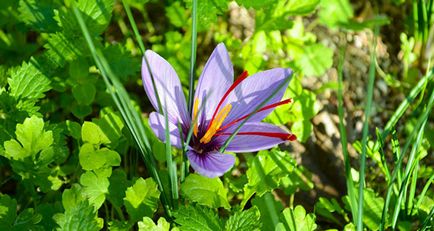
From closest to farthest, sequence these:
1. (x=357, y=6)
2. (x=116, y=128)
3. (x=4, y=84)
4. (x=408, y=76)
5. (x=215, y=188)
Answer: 1. (x=215, y=188)
2. (x=116, y=128)
3. (x=4, y=84)
4. (x=408, y=76)
5. (x=357, y=6)

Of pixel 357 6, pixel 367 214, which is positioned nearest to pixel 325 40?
pixel 357 6

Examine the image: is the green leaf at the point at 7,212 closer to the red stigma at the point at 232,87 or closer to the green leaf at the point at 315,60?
the red stigma at the point at 232,87

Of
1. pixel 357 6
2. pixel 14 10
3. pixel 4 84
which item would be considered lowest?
pixel 357 6

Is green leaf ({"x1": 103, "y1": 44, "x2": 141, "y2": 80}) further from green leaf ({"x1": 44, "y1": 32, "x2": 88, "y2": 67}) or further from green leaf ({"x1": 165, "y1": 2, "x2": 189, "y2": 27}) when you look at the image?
green leaf ({"x1": 165, "y1": 2, "x2": 189, "y2": 27})

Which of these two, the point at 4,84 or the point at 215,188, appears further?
the point at 4,84

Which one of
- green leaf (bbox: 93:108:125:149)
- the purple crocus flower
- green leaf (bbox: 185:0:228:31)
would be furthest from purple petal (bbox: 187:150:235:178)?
green leaf (bbox: 185:0:228:31)

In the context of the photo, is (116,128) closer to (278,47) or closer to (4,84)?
(4,84)
